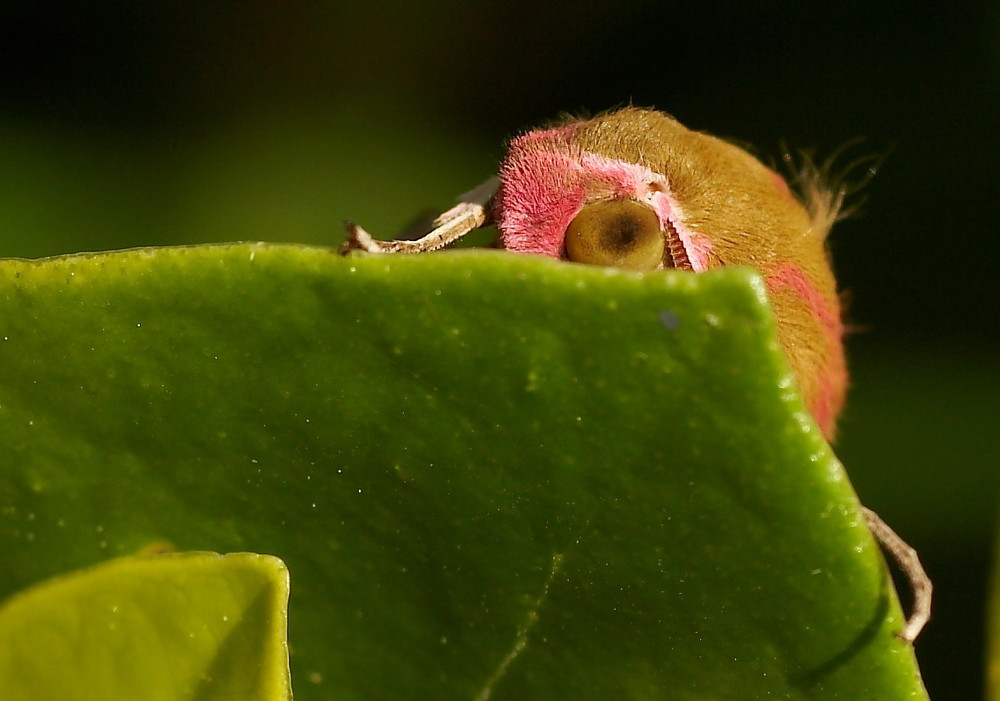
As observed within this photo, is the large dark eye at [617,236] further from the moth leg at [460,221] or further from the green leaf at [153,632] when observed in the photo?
the green leaf at [153,632]

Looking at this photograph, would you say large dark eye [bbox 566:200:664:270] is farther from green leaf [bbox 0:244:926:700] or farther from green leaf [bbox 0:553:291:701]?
green leaf [bbox 0:553:291:701]

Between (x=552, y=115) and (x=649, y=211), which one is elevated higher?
(x=649, y=211)

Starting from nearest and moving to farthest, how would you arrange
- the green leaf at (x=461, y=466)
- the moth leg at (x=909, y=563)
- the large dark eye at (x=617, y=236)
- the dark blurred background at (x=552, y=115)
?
the green leaf at (x=461, y=466)
the moth leg at (x=909, y=563)
the large dark eye at (x=617, y=236)
the dark blurred background at (x=552, y=115)

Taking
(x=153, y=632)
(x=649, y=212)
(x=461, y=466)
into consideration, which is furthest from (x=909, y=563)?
(x=153, y=632)

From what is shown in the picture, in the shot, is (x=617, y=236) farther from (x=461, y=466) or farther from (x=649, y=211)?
(x=461, y=466)

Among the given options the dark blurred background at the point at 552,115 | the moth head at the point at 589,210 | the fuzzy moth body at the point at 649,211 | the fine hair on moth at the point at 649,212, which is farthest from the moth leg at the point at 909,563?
the dark blurred background at the point at 552,115

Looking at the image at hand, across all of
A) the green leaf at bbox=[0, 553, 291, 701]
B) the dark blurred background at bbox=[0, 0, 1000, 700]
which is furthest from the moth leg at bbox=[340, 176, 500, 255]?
the dark blurred background at bbox=[0, 0, 1000, 700]
